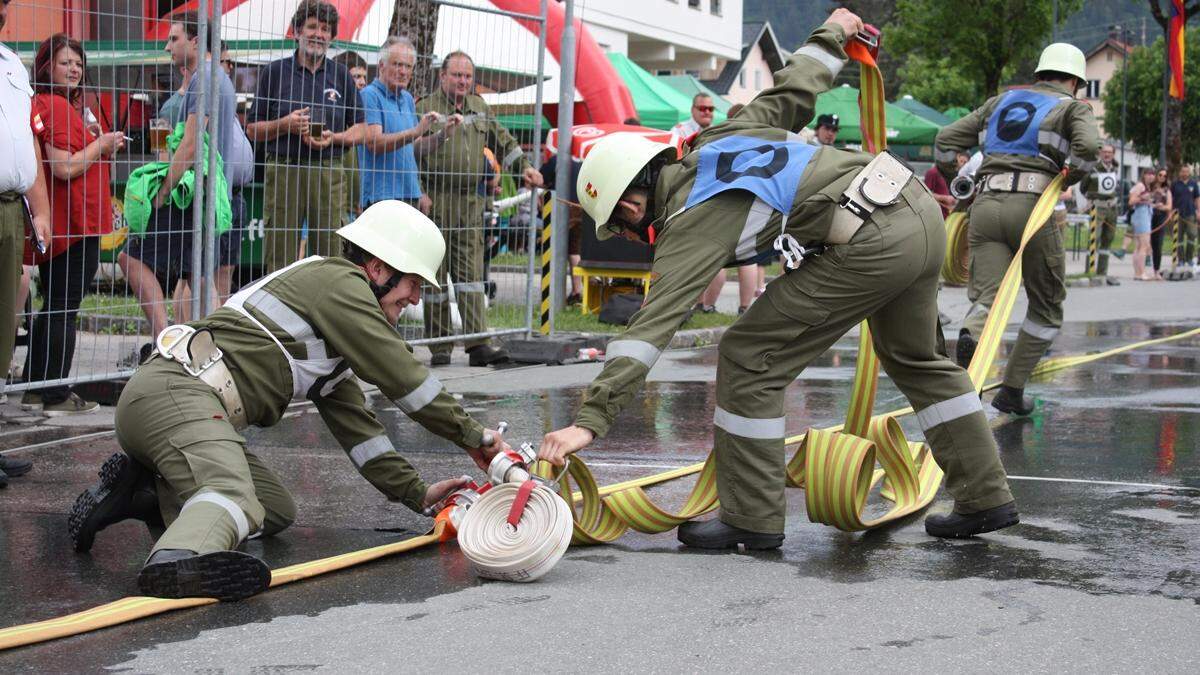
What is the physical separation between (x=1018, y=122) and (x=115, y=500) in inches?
220

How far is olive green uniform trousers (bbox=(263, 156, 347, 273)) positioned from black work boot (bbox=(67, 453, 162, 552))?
4186 mm

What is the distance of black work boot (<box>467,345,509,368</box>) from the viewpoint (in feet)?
35.3

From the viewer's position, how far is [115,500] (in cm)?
485

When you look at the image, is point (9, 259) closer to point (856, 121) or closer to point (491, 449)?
point (491, 449)

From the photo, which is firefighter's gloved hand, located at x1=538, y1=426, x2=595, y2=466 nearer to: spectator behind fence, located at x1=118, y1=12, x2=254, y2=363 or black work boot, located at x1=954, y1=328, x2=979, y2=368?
spectator behind fence, located at x1=118, y1=12, x2=254, y2=363

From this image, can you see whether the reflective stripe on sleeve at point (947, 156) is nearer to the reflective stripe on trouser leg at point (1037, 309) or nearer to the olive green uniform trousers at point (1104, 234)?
the reflective stripe on trouser leg at point (1037, 309)

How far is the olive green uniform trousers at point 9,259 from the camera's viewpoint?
626 centimetres

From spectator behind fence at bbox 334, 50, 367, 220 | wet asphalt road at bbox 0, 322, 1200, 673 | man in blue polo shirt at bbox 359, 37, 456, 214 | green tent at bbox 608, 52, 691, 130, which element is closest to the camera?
wet asphalt road at bbox 0, 322, 1200, 673

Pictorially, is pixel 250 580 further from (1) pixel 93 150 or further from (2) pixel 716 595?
(1) pixel 93 150

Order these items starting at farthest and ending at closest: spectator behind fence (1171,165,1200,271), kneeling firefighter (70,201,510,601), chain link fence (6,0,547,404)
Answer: spectator behind fence (1171,165,1200,271) → chain link fence (6,0,547,404) → kneeling firefighter (70,201,510,601)

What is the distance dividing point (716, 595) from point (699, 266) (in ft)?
3.29

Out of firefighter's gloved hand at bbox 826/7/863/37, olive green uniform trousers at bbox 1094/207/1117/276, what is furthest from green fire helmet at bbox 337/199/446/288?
olive green uniform trousers at bbox 1094/207/1117/276

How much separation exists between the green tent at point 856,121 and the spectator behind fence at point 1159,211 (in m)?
5.07

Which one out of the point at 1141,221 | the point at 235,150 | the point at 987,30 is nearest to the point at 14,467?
the point at 235,150
